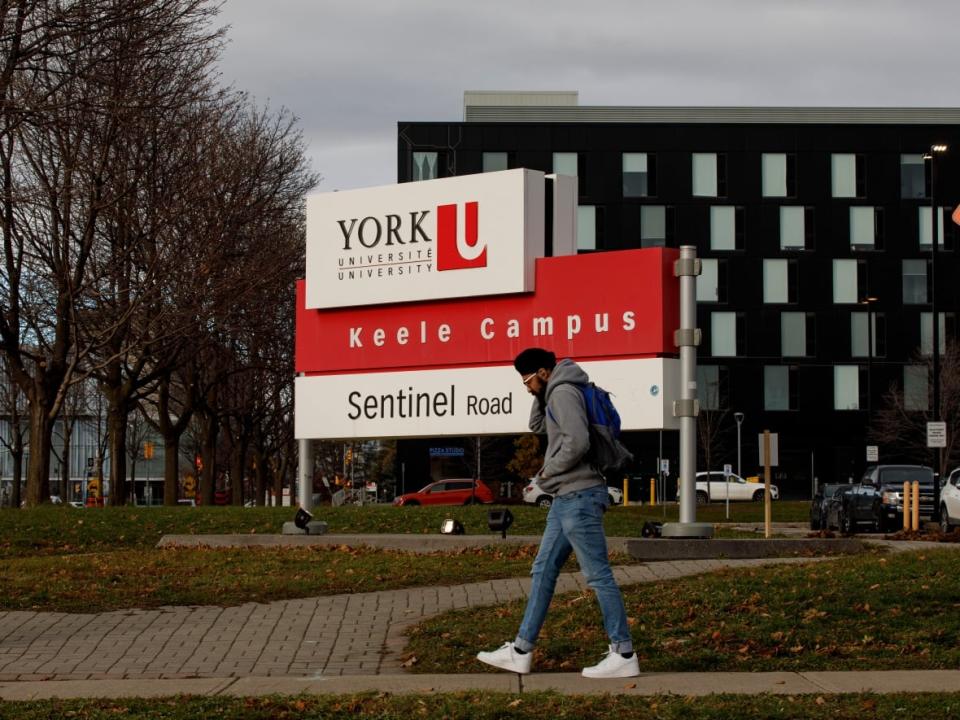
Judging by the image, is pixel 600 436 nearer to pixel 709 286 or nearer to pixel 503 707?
pixel 503 707

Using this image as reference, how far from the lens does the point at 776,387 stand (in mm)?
70125

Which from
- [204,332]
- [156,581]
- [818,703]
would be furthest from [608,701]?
[204,332]

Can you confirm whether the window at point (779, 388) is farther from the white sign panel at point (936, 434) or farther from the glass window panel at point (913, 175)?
the white sign panel at point (936, 434)

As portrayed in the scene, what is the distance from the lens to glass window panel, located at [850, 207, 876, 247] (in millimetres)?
70125

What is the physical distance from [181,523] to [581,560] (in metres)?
14.3

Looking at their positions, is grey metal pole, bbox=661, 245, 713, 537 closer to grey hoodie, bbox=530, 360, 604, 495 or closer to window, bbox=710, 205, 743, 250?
grey hoodie, bbox=530, 360, 604, 495

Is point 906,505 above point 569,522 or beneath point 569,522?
beneath

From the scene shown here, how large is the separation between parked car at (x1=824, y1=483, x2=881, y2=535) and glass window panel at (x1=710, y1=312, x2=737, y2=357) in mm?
→ 40598

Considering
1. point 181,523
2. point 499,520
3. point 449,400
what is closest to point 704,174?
point 181,523

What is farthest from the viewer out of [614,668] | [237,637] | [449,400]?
[449,400]

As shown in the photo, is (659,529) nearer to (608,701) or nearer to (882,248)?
(608,701)

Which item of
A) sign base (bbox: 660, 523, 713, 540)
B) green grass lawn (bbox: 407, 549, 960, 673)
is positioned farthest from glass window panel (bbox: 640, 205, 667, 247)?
green grass lawn (bbox: 407, 549, 960, 673)

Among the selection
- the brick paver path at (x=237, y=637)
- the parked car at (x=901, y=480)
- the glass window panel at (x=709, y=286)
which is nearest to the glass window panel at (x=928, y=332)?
the glass window panel at (x=709, y=286)

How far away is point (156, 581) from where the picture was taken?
545 inches
